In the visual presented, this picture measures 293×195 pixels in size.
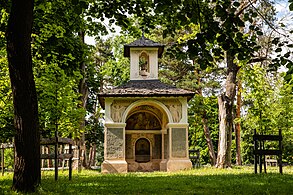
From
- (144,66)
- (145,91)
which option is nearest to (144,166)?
(145,91)

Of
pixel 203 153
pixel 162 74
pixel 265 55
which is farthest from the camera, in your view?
pixel 203 153

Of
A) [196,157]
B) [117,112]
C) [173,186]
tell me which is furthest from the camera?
[196,157]

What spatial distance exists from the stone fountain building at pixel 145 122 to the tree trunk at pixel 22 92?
619 inches

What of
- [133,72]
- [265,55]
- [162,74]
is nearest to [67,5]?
[265,55]

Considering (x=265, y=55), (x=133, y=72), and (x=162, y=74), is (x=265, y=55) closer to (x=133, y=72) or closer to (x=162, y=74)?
(x=133, y=72)

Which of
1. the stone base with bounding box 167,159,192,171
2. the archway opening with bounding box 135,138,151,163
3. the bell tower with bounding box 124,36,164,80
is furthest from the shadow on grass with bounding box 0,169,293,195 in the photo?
the bell tower with bounding box 124,36,164,80

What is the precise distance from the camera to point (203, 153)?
45594 millimetres

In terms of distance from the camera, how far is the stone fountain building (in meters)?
23.7

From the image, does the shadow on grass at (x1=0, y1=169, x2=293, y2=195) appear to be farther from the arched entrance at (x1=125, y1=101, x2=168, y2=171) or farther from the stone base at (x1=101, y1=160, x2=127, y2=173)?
the arched entrance at (x1=125, y1=101, x2=168, y2=171)

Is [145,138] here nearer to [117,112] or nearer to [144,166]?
[144,166]

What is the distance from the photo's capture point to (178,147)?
78.0 feet

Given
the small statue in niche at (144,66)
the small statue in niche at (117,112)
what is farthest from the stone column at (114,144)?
the small statue in niche at (144,66)

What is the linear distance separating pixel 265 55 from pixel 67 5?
1323 centimetres

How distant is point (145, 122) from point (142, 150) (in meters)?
1.92
